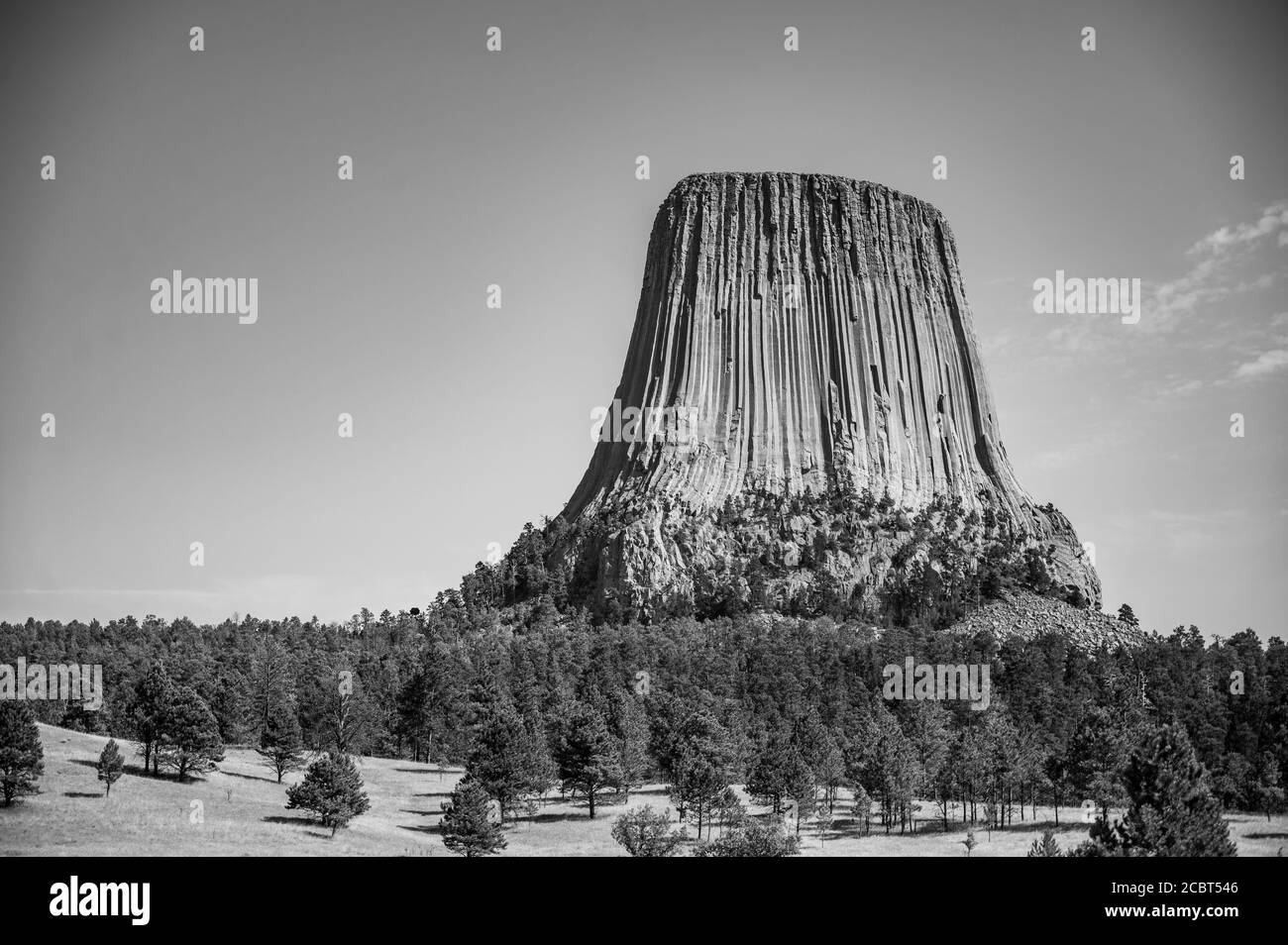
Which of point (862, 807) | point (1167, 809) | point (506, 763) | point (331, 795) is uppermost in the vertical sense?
point (1167, 809)

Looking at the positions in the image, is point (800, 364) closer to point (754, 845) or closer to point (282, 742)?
point (282, 742)

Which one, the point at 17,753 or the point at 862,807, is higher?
the point at 17,753

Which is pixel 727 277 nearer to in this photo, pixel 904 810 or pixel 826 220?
pixel 826 220

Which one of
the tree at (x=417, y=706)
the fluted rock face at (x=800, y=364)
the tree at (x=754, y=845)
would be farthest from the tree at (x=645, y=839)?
the fluted rock face at (x=800, y=364)

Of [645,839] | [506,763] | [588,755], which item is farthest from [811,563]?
[645,839]

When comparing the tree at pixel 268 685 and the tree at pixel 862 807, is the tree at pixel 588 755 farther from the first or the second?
the tree at pixel 268 685
